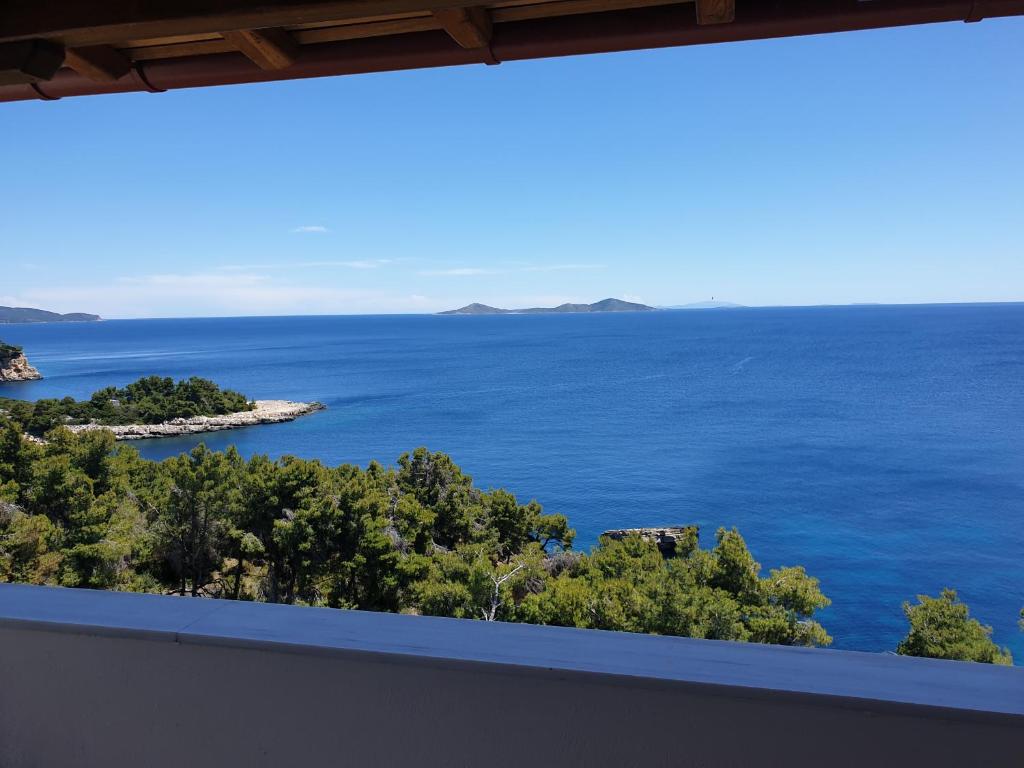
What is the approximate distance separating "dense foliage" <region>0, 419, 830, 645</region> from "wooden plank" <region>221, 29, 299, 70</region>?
24.4 ft

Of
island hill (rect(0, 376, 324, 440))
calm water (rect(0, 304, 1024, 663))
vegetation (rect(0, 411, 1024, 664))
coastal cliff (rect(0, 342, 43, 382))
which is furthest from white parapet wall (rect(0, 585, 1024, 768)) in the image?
coastal cliff (rect(0, 342, 43, 382))

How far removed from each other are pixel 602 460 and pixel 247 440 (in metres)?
16.7

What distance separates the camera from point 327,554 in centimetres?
1004

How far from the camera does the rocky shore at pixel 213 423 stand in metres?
28.9

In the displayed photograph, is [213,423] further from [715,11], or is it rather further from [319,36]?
[715,11]

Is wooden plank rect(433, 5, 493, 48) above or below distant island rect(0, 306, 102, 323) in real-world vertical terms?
below

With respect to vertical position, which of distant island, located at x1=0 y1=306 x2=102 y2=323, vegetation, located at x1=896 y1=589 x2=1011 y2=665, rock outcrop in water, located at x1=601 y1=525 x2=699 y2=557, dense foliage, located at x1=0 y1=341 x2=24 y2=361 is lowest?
rock outcrop in water, located at x1=601 y1=525 x2=699 y2=557

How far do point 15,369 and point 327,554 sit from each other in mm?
48729

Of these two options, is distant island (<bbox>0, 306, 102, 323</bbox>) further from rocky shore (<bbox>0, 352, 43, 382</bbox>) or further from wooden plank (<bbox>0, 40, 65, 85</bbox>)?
wooden plank (<bbox>0, 40, 65, 85</bbox>)

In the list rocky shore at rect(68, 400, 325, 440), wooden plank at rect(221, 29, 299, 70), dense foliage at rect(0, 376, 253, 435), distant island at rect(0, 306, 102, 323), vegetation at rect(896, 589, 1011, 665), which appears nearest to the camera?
wooden plank at rect(221, 29, 299, 70)

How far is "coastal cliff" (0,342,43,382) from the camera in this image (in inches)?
1737

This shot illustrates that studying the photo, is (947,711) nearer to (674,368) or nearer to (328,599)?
(328,599)

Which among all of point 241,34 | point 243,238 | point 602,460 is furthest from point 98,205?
point 241,34

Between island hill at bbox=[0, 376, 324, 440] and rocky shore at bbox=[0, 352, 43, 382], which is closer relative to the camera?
island hill at bbox=[0, 376, 324, 440]
